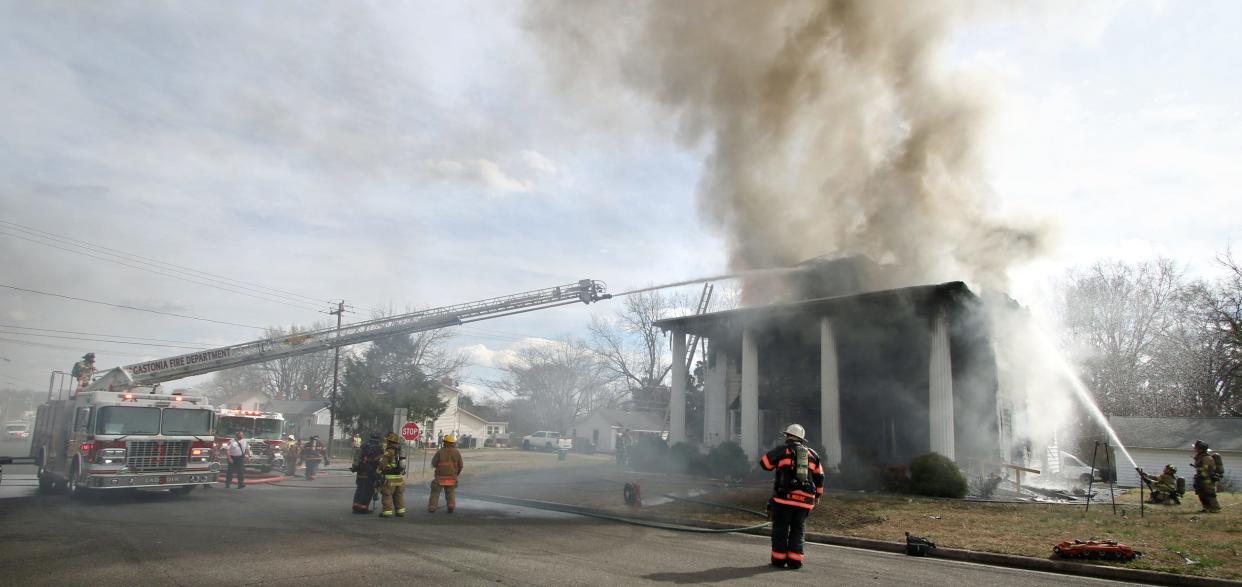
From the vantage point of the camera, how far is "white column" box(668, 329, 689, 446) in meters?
23.8

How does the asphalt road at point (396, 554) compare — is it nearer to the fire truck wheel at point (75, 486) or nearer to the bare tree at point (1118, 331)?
the fire truck wheel at point (75, 486)

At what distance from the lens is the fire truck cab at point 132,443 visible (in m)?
13.4

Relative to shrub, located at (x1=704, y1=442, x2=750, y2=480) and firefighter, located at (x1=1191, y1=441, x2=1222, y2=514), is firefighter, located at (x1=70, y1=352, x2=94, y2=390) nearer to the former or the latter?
shrub, located at (x1=704, y1=442, x2=750, y2=480)

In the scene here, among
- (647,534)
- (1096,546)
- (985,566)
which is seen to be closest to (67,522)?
(647,534)

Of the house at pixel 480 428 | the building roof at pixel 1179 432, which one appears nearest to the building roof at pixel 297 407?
the house at pixel 480 428

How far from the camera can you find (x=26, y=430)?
55344 mm

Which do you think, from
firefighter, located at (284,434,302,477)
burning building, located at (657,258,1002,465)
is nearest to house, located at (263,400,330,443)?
firefighter, located at (284,434,302,477)

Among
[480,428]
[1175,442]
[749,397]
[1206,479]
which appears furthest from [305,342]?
[480,428]

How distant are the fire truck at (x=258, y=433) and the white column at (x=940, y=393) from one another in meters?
20.6

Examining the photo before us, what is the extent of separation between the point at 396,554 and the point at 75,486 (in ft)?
33.3

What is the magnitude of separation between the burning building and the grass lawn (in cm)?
484

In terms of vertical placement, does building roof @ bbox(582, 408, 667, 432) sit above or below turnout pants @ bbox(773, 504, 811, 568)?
above

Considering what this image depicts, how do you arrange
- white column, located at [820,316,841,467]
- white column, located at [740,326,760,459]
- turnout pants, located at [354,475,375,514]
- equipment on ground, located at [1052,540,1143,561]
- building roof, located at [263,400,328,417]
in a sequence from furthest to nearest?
building roof, located at [263,400,328,417] < white column, located at [740,326,760,459] < white column, located at [820,316,841,467] < turnout pants, located at [354,475,375,514] < equipment on ground, located at [1052,540,1143,561]

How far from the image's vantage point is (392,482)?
11.5 meters
